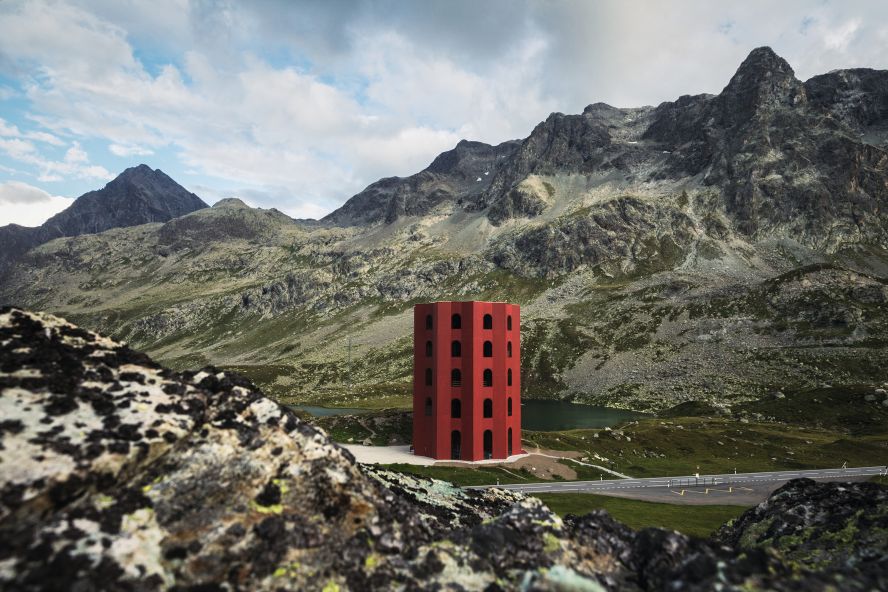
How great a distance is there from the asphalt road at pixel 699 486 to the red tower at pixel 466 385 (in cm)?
1045

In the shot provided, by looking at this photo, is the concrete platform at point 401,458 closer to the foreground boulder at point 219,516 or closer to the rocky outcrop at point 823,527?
the rocky outcrop at point 823,527

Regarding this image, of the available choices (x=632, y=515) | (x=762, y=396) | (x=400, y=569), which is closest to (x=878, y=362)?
(x=762, y=396)

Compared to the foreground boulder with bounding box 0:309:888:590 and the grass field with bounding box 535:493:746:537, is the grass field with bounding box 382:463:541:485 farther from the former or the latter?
the foreground boulder with bounding box 0:309:888:590

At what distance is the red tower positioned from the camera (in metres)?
66.9

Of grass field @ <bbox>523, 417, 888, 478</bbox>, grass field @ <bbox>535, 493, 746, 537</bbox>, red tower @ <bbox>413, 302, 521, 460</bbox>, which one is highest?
red tower @ <bbox>413, 302, 521, 460</bbox>

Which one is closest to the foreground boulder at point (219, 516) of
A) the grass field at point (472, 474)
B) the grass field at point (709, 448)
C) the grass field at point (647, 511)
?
the grass field at point (647, 511)

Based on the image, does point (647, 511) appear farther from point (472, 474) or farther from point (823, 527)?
point (823, 527)

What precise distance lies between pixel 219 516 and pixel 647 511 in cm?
5001

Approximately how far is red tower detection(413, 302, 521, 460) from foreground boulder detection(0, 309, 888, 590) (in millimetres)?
57552

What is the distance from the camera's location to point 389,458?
6569 centimetres

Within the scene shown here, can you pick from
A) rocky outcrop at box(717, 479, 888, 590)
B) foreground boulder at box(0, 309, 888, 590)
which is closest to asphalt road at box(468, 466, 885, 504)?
rocky outcrop at box(717, 479, 888, 590)

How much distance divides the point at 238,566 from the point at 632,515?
4606cm

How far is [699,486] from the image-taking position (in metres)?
63.1

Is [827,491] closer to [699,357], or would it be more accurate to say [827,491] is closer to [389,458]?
[389,458]
